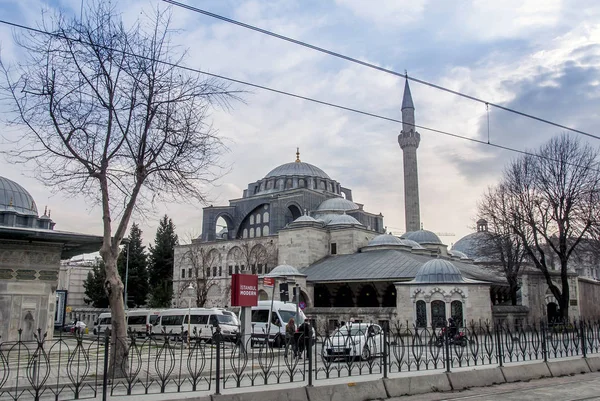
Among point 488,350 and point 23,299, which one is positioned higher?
point 23,299

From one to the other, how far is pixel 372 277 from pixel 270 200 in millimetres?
21654

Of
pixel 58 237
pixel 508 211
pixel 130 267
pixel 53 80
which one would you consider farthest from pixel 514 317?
pixel 130 267

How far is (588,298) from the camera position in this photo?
37.7 meters

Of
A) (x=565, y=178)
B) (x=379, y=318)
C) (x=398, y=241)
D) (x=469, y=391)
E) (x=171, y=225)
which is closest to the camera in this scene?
(x=469, y=391)

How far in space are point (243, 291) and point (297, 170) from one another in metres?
43.1

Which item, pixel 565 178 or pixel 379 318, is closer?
pixel 565 178

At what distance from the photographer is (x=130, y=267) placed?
51500mm

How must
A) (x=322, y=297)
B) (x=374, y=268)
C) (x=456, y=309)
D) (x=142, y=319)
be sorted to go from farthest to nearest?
(x=322, y=297) → (x=374, y=268) → (x=142, y=319) → (x=456, y=309)

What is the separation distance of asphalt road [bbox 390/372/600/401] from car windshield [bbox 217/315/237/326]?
661 inches

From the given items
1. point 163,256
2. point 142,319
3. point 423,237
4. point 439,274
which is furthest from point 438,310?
point 163,256

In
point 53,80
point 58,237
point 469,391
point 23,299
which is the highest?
point 53,80

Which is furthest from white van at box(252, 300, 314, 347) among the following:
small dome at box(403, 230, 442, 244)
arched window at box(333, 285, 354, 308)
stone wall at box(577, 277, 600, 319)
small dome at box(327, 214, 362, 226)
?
small dome at box(403, 230, 442, 244)

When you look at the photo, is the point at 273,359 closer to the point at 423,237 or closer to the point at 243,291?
the point at 243,291

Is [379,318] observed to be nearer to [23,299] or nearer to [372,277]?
[372,277]
